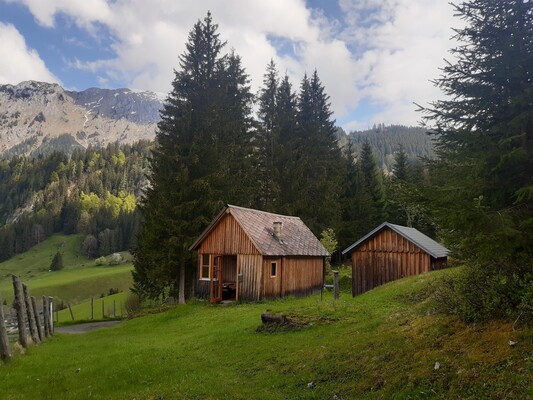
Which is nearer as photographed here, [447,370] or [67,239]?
[447,370]

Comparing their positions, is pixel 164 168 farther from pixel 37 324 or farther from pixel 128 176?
pixel 128 176

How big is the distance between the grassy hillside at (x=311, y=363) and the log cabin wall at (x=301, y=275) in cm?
1301

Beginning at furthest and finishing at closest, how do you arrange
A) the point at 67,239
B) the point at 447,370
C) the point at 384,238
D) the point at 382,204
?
the point at 67,239, the point at 382,204, the point at 384,238, the point at 447,370

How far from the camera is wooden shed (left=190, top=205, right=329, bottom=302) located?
92.0 feet

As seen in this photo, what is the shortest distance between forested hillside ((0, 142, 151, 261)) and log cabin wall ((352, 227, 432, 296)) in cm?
10294

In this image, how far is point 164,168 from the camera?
30.6 m

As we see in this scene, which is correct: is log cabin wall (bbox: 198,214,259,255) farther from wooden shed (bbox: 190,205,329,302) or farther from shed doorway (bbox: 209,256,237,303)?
shed doorway (bbox: 209,256,237,303)

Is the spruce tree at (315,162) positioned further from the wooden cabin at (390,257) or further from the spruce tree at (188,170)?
the wooden cabin at (390,257)

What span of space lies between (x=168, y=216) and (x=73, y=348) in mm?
13480

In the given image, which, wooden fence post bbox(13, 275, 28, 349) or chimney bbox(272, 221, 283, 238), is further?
chimney bbox(272, 221, 283, 238)

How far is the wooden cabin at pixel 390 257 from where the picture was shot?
28203 mm

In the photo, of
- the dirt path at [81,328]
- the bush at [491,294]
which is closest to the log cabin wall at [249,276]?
the dirt path at [81,328]

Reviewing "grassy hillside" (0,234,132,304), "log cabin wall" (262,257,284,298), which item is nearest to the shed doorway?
"log cabin wall" (262,257,284,298)

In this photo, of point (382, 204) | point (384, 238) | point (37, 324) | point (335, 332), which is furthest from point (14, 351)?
point (382, 204)
